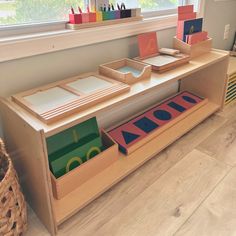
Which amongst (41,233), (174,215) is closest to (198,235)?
(174,215)

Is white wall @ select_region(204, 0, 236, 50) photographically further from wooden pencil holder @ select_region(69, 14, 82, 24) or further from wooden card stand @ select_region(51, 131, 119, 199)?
wooden card stand @ select_region(51, 131, 119, 199)

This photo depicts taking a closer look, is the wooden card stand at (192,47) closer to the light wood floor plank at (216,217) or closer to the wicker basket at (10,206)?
the light wood floor plank at (216,217)

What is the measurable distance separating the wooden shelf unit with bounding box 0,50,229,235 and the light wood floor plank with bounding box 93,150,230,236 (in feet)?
0.41

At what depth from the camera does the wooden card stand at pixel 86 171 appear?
3.35ft

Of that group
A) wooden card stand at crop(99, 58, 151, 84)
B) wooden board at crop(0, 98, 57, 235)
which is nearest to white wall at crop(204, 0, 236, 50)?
wooden card stand at crop(99, 58, 151, 84)

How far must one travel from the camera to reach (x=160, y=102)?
5.75ft

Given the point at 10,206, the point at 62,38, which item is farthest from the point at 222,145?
the point at 10,206

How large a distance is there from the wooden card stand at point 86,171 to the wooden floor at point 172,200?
11cm

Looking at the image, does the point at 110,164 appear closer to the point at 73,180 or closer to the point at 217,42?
the point at 73,180

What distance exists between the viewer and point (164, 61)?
51.8 inches

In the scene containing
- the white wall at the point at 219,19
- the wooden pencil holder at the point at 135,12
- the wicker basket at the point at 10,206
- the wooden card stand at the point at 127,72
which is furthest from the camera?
the white wall at the point at 219,19

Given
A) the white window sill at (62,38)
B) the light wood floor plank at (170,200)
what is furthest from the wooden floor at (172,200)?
the white window sill at (62,38)

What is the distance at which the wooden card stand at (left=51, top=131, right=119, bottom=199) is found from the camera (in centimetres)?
102

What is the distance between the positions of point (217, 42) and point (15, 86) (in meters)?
1.65
